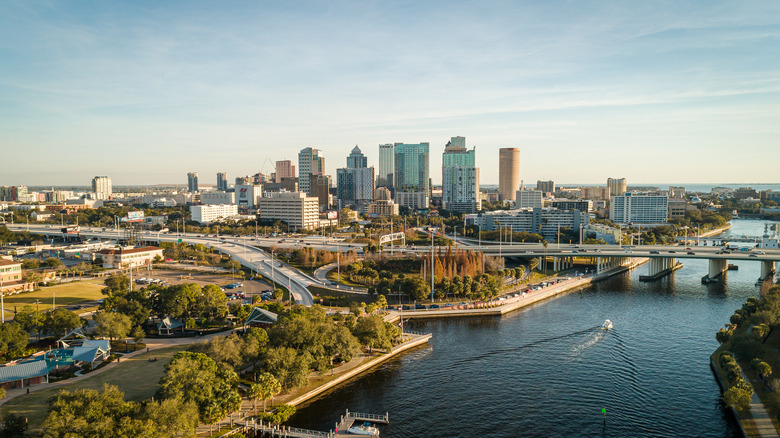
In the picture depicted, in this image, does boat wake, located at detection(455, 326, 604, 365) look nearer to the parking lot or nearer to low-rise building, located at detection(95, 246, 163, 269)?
the parking lot

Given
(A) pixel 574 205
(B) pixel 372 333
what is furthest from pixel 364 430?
(A) pixel 574 205

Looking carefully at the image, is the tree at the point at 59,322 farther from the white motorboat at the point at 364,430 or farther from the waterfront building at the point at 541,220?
the waterfront building at the point at 541,220

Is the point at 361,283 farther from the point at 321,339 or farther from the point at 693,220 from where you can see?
the point at 693,220

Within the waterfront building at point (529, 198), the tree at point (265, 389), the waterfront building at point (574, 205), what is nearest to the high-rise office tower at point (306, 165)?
the waterfront building at point (529, 198)

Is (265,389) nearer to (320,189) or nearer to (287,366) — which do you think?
(287,366)

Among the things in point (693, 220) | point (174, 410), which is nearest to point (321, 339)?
point (174, 410)

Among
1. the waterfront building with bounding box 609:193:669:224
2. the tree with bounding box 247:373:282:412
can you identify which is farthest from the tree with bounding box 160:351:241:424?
the waterfront building with bounding box 609:193:669:224
